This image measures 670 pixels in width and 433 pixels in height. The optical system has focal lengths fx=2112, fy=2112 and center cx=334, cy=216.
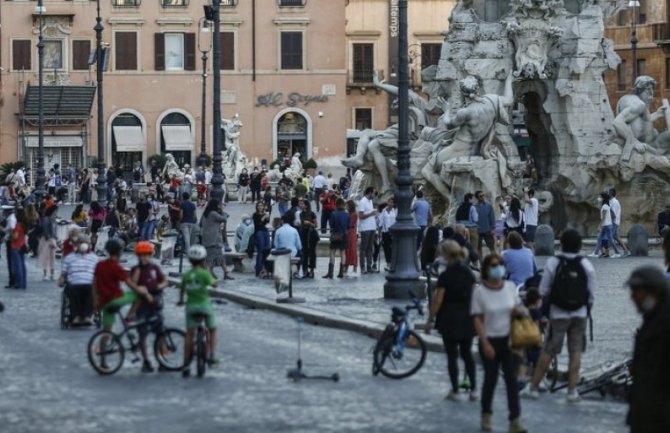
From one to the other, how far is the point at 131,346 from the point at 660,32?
5825 centimetres

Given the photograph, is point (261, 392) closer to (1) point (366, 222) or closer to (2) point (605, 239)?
(1) point (366, 222)

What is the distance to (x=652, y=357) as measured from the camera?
38.8 ft

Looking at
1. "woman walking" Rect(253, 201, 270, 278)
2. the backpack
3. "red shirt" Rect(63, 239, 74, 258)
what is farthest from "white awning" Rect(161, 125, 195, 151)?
the backpack

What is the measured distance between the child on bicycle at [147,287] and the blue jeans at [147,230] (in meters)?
22.2

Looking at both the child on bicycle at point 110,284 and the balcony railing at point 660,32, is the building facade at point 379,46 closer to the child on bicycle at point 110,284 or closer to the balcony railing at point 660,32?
the balcony railing at point 660,32

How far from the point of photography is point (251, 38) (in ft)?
289

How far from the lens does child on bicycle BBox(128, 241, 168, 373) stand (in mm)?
20516

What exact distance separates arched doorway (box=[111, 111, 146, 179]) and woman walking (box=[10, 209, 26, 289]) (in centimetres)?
5124

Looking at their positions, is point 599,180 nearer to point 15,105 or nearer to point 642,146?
point 642,146

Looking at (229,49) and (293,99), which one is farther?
(293,99)

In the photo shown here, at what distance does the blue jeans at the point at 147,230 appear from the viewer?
142 ft

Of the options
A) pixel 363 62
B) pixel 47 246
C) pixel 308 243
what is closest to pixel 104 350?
pixel 308 243

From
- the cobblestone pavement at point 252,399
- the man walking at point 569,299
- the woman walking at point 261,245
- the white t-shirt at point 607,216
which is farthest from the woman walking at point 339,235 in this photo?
the man walking at point 569,299

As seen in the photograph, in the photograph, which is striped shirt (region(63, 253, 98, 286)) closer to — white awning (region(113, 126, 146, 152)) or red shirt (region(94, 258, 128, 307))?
red shirt (region(94, 258, 128, 307))
